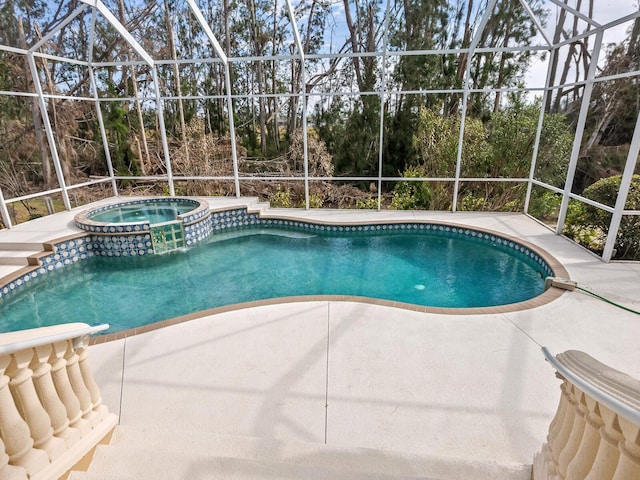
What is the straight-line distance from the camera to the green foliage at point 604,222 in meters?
5.12

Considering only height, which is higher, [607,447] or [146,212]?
[607,447]

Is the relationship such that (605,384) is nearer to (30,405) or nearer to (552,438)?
(552,438)

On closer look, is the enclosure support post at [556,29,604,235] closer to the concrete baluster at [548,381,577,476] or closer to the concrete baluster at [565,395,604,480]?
the concrete baluster at [548,381,577,476]

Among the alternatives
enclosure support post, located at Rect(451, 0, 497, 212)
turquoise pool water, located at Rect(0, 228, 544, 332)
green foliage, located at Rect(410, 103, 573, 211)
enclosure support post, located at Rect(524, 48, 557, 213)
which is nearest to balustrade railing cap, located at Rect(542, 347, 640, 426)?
turquoise pool water, located at Rect(0, 228, 544, 332)

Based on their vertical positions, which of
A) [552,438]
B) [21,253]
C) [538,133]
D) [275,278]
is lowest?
[275,278]

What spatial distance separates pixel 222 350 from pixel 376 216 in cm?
502

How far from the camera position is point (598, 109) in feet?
29.6

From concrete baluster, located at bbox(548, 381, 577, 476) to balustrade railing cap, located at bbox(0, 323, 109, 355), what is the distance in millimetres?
1763

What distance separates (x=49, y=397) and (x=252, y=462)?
2.81 feet

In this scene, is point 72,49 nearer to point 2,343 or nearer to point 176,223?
point 176,223

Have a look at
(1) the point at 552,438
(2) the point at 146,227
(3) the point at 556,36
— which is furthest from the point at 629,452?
(3) the point at 556,36

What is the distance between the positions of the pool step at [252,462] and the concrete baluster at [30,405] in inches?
6.1

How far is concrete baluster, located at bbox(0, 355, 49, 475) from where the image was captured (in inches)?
46.1

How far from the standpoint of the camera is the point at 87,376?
164 centimetres
